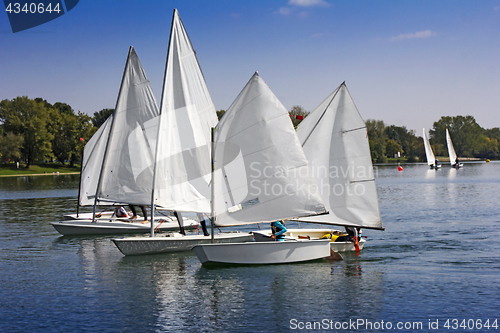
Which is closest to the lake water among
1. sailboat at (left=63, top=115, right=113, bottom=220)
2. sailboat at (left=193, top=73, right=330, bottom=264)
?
sailboat at (left=193, top=73, right=330, bottom=264)

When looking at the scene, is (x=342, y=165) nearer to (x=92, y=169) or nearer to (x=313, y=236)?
(x=313, y=236)

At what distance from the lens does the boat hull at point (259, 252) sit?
20844 mm

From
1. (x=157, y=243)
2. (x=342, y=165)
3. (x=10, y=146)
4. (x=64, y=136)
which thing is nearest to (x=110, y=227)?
(x=157, y=243)

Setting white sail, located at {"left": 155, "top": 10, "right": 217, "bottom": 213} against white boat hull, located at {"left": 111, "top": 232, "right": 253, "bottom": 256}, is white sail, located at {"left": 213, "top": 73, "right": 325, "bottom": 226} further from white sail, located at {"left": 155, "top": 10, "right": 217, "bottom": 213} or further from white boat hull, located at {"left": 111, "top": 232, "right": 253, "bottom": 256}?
white boat hull, located at {"left": 111, "top": 232, "right": 253, "bottom": 256}

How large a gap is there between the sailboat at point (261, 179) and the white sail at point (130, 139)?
8316 mm

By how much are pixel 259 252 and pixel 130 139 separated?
12027 millimetres

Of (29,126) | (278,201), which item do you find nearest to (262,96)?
(278,201)

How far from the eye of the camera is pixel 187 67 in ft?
77.3

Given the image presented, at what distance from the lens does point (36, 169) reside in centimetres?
13400

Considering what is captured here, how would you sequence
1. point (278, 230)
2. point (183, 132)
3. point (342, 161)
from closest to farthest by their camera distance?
point (278, 230) < point (183, 132) < point (342, 161)

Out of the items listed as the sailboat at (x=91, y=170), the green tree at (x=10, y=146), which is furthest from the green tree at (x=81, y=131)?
the sailboat at (x=91, y=170)

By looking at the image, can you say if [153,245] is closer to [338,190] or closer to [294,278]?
[294,278]

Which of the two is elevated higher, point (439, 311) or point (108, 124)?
point (108, 124)

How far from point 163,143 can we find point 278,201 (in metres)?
6.45
